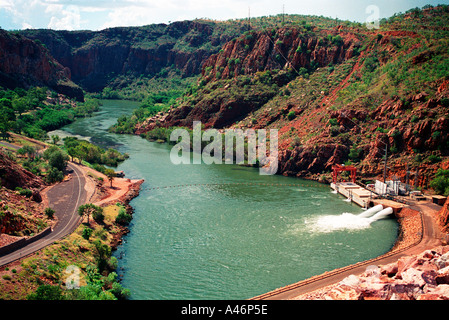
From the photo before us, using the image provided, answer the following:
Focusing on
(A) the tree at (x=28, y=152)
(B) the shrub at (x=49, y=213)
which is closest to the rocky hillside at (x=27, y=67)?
(A) the tree at (x=28, y=152)

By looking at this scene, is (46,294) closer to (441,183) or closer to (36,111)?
(441,183)

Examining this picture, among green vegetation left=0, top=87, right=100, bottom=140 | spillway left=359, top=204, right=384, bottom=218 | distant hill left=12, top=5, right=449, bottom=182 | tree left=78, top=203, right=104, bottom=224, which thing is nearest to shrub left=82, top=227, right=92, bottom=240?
tree left=78, top=203, right=104, bottom=224

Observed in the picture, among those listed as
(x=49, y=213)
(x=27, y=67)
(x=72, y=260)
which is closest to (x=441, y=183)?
(x=72, y=260)

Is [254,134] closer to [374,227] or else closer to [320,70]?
[320,70]

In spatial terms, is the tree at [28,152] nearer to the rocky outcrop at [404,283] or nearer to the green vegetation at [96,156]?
the green vegetation at [96,156]

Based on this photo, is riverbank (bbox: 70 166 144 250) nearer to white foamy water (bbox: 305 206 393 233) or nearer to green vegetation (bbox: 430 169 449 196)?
white foamy water (bbox: 305 206 393 233)

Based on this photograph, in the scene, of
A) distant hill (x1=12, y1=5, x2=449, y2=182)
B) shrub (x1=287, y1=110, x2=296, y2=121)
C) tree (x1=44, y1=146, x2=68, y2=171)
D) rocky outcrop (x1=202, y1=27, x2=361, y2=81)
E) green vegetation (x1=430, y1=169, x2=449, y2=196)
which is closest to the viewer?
green vegetation (x1=430, y1=169, x2=449, y2=196)

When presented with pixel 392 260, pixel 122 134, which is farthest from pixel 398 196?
pixel 122 134
